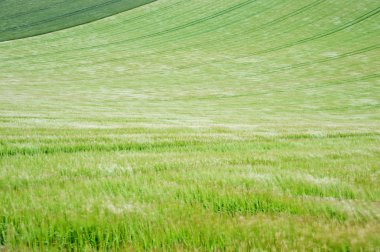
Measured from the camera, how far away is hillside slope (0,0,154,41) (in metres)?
70.0

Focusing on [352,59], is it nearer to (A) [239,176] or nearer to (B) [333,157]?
(B) [333,157]

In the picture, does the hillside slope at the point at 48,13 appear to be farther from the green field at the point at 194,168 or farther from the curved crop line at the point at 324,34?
the curved crop line at the point at 324,34

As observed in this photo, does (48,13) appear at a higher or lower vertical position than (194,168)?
higher

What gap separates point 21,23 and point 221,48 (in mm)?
43732

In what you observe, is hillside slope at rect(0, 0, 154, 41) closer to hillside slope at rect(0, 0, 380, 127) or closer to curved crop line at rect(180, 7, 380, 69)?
hillside slope at rect(0, 0, 380, 127)

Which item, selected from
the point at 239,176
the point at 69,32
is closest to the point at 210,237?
the point at 239,176

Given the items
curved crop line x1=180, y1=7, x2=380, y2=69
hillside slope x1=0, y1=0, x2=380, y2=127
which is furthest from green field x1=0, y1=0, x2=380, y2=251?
curved crop line x1=180, y1=7, x2=380, y2=69

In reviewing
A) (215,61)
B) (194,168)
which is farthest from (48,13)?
(194,168)

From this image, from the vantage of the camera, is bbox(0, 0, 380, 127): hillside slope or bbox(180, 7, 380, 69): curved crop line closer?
bbox(0, 0, 380, 127): hillside slope

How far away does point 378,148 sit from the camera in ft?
31.0

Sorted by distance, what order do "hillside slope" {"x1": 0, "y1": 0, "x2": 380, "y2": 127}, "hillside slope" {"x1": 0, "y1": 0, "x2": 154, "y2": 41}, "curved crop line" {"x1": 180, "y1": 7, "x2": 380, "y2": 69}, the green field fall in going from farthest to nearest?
"hillside slope" {"x1": 0, "y1": 0, "x2": 154, "y2": 41}
"curved crop line" {"x1": 180, "y1": 7, "x2": 380, "y2": 69}
"hillside slope" {"x1": 0, "y1": 0, "x2": 380, "y2": 127}
the green field

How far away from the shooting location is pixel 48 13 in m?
76.6

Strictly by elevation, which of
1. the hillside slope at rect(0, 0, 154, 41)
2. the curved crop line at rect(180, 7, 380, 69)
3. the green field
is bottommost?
the green field

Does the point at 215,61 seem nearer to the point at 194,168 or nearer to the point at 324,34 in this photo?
the point at 324,34
